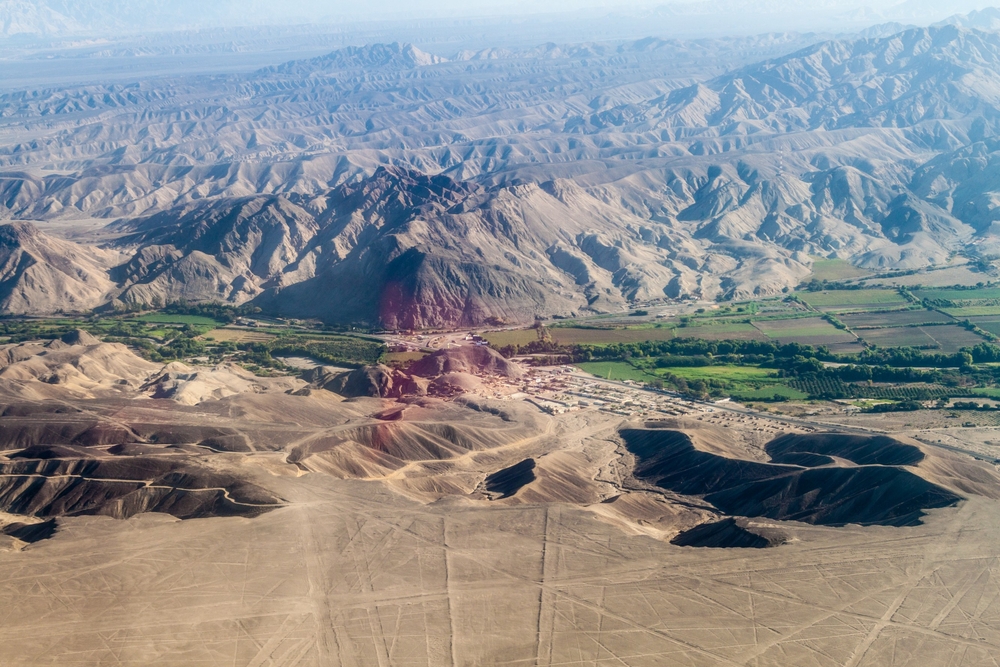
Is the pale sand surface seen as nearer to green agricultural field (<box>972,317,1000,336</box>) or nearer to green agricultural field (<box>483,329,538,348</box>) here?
green agricultural field (<box>483,329,538,348</box>)

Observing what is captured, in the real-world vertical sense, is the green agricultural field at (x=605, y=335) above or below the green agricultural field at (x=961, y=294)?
below

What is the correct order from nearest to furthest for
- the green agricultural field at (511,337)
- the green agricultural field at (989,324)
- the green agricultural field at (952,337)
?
1. the green agricultural field at (952,337)
2. the green agricultural field at (989,324)
3. the green agricultural field at (511,337)

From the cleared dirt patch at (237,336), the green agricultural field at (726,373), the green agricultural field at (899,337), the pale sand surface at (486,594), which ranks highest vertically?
the green agricultural field at (899,337)

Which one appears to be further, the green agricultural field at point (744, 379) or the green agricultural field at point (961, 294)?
the green agricultural field at point (961, 294)

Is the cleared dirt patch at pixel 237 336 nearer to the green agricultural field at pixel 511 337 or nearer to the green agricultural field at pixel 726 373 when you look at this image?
the green agricultural field at pixel 511 337

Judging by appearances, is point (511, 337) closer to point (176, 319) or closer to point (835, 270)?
point (176, 319)

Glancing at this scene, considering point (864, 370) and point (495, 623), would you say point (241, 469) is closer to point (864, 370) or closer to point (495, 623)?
point (495, 623)

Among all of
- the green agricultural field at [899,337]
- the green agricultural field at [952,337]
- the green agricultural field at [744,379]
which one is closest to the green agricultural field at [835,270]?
the green agricultural field at [899,337]

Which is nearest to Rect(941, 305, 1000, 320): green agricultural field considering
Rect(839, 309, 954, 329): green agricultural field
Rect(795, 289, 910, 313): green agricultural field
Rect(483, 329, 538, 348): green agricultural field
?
Rect(839, 309, 954, 329): green agricultural field
